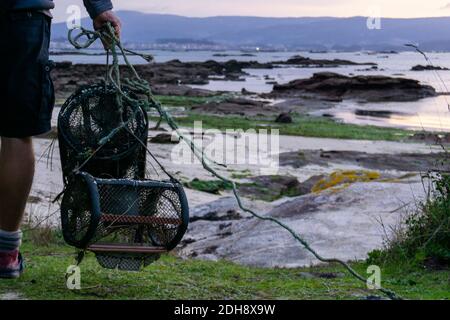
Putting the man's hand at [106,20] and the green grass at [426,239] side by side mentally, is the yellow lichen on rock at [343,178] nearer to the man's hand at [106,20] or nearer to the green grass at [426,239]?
the green grass at [426,239]

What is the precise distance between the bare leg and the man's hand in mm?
831

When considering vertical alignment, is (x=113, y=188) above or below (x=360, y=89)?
above

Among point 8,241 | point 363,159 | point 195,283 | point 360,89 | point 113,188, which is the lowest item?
point 360,89

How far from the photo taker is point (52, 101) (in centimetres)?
472

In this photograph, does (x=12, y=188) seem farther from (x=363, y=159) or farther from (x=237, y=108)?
(x=237, y=108)

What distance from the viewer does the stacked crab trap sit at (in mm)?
4895

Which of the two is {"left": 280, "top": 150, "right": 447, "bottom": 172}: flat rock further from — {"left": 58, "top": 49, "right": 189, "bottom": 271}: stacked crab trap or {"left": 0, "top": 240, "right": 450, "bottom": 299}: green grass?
{"left": 58, "top": 49, "right": 189, "bottom": 271}: stacked crab trap

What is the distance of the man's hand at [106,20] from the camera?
4.99 meters

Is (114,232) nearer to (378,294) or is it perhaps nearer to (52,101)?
(52,101)

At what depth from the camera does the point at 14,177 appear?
4762 millimetres

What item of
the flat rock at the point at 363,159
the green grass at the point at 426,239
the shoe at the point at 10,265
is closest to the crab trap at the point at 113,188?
the shoe at the point at 10,265

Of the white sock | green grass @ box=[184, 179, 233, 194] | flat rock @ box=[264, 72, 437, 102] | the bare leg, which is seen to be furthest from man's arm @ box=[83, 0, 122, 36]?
flat rock @ box=[264, 72, 437, 102]

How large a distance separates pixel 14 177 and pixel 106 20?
3.61 feet

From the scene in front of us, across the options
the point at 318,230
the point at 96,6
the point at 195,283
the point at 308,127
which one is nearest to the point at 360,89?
the point at 308,127
